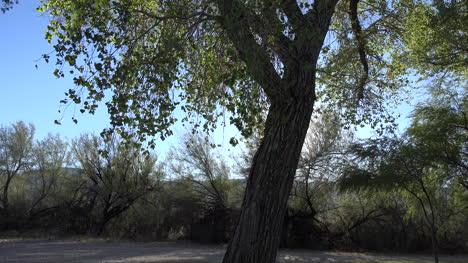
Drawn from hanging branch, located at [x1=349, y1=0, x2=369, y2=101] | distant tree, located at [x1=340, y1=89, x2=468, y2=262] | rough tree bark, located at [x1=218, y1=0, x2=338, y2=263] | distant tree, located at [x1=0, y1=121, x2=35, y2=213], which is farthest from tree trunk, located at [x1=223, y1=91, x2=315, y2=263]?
distant tree, located at [x1=0, y1=121, x2=35, y2=213]

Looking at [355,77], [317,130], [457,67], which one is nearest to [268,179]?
[355,77]

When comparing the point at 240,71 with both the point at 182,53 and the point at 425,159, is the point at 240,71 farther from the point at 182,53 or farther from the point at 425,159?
the point at 425,159

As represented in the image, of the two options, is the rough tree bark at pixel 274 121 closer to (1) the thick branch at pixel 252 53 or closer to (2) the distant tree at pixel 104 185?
(1) the thick branch at pixel 252 53

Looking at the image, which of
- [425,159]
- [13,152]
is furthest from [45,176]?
[425,159]

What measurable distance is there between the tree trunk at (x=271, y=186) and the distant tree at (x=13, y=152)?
2976 centimetres

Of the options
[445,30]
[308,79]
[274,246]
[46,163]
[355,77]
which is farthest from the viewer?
[46,163]

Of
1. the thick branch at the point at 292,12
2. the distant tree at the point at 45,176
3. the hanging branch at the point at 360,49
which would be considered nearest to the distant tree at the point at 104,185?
the distant tree at the point at 45,176

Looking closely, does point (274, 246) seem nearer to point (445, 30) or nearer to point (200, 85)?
point (200, 85)

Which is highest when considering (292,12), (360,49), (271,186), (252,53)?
(360,49)

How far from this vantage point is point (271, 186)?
19.5ft

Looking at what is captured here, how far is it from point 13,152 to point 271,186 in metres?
30.6

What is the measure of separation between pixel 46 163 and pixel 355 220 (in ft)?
70.2

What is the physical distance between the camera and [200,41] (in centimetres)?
881

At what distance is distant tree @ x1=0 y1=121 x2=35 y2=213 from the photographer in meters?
31.6
